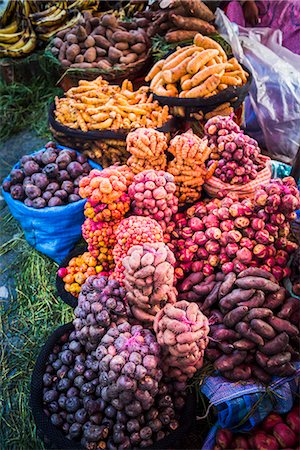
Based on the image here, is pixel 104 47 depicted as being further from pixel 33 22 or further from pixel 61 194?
pixel 61 194

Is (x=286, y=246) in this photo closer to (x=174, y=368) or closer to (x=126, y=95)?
(x=174, y=368)

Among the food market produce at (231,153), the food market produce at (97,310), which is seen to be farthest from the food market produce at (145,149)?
the food market produce at (97,310)

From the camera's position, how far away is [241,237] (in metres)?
1.90

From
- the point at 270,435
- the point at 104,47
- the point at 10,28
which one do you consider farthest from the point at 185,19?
the point at 270,435

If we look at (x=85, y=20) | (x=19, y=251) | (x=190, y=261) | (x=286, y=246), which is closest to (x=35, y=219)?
(x=19, y=251)

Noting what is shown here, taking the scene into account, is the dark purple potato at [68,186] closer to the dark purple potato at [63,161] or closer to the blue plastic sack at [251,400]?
the dark purple potato at [63,161]

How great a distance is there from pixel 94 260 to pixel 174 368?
82cm

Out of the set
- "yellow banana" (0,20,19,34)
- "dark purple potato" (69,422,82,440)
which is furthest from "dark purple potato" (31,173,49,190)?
"yellow banana" (0,20,19,34)

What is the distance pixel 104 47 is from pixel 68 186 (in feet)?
4.97

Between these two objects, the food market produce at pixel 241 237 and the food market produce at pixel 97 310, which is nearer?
the food market produce at pixel 97 310

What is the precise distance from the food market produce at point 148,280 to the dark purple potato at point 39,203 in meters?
1.04

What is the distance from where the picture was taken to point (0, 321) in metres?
2.50

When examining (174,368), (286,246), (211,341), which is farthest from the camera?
(286,246)

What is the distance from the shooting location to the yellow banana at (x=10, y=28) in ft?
14.3
